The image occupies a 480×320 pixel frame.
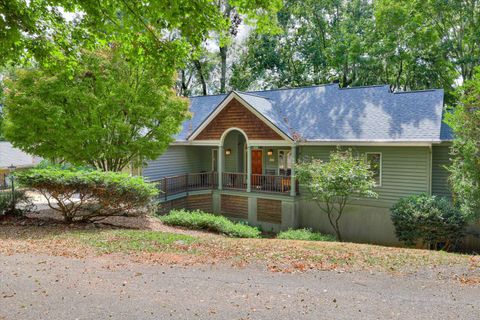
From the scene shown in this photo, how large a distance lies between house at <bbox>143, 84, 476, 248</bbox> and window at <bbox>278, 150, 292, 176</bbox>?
5cm

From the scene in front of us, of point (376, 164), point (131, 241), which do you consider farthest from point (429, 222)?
point (131, 241)

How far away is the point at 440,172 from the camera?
14898 mm

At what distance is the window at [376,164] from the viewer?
50.7ft

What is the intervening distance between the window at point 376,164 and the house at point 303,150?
44 mm

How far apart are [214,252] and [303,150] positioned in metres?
9.34

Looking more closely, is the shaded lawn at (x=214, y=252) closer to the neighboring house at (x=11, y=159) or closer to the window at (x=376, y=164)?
the window at (x=376, y=164)

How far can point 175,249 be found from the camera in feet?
30.3

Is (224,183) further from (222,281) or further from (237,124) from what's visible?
(222,281)

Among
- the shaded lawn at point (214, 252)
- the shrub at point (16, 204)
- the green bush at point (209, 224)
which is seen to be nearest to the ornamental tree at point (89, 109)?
the shrub at point (16, 204)

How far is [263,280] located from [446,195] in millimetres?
11351

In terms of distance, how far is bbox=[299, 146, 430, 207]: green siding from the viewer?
14438mm

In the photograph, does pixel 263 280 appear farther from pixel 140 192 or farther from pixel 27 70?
pixel 27 70

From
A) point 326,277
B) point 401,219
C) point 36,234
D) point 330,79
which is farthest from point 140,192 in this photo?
point 330,79

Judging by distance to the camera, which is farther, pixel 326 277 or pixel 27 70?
pixel 27 70
